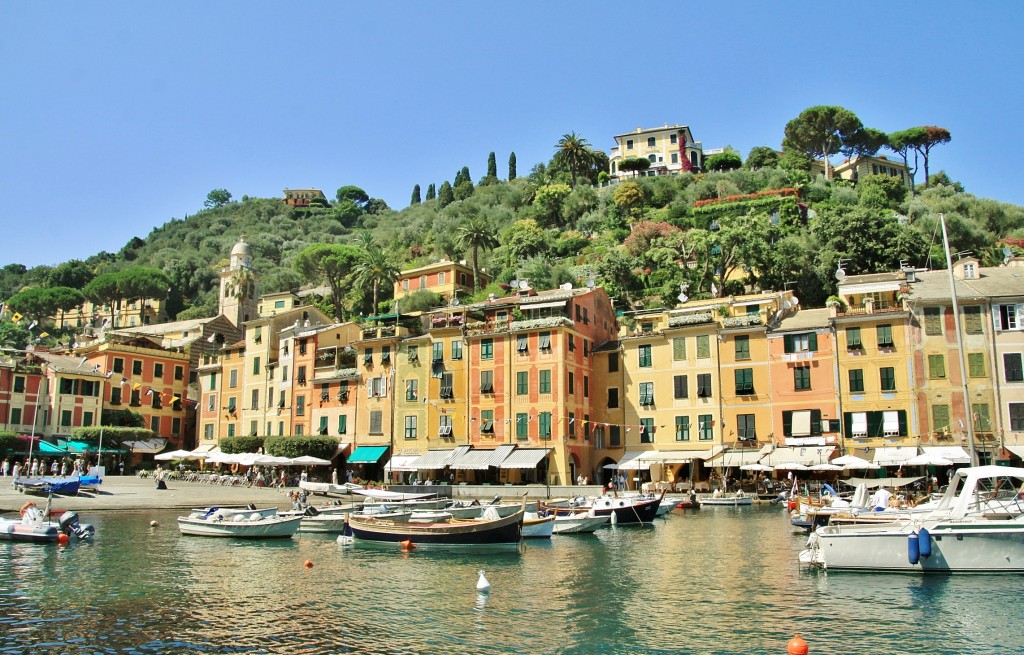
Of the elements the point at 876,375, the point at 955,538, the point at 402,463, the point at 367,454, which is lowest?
the point at 955,538

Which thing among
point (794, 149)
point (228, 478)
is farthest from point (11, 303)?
point (794, 149)

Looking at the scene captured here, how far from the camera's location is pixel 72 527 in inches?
1373

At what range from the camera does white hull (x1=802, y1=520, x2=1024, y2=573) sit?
80.8 feet

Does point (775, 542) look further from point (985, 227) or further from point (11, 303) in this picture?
point (11, 303)

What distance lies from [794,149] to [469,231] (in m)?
59.4

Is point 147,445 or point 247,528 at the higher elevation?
point 147,445

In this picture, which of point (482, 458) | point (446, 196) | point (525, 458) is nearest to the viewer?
point (525, 458)

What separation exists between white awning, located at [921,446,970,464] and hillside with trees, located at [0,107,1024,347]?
86.1 feet

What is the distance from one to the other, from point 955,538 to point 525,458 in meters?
37.4

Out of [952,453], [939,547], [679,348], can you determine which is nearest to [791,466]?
[952,453]

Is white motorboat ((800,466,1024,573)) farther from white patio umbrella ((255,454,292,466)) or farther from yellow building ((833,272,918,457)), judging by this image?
white patio umbrella ((255,454,292,466))

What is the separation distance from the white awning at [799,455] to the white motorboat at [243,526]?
3160 cm

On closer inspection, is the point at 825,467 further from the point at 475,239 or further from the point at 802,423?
the point at 475,239

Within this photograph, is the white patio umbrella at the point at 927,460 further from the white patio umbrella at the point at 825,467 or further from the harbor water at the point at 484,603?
the harbor water at the point at 484,603
